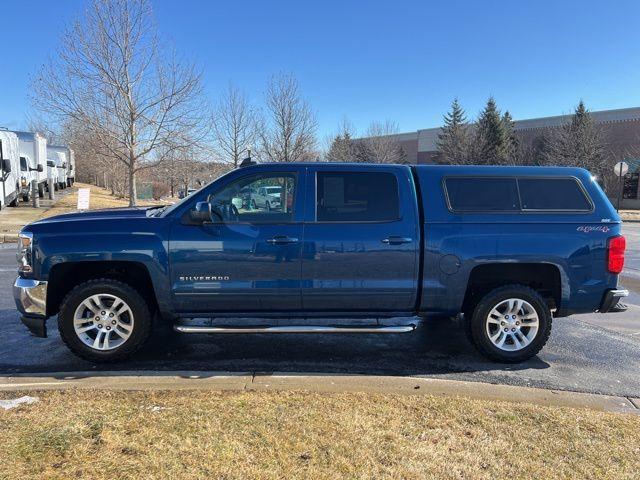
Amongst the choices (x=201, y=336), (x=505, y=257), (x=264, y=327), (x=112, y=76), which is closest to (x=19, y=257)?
(x=201, y=336)

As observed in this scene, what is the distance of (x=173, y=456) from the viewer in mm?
2727

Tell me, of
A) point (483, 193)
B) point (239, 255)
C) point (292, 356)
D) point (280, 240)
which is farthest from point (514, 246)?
point (239, 255)

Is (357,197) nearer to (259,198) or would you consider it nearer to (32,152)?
(259,198)

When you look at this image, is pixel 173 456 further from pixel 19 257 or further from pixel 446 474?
pixel 19 257

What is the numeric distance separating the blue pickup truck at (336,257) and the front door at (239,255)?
0.01 m

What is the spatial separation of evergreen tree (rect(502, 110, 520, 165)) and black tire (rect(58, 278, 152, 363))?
4409 centimetres

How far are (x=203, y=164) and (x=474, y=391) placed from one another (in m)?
20.1

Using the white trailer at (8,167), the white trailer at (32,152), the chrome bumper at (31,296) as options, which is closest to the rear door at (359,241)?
the chrome bumper at (31,296)

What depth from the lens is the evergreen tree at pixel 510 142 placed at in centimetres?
4612

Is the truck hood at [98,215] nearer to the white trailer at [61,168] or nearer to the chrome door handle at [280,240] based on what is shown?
the chrome door handle at [280,240]

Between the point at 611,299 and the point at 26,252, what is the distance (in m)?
5.43

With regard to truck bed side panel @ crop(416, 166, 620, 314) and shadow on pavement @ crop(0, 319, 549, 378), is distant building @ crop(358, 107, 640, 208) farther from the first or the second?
shadow on pavement @ crop(0, 319, 549, 378)

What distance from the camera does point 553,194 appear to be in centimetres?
463

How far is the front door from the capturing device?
4.33m
